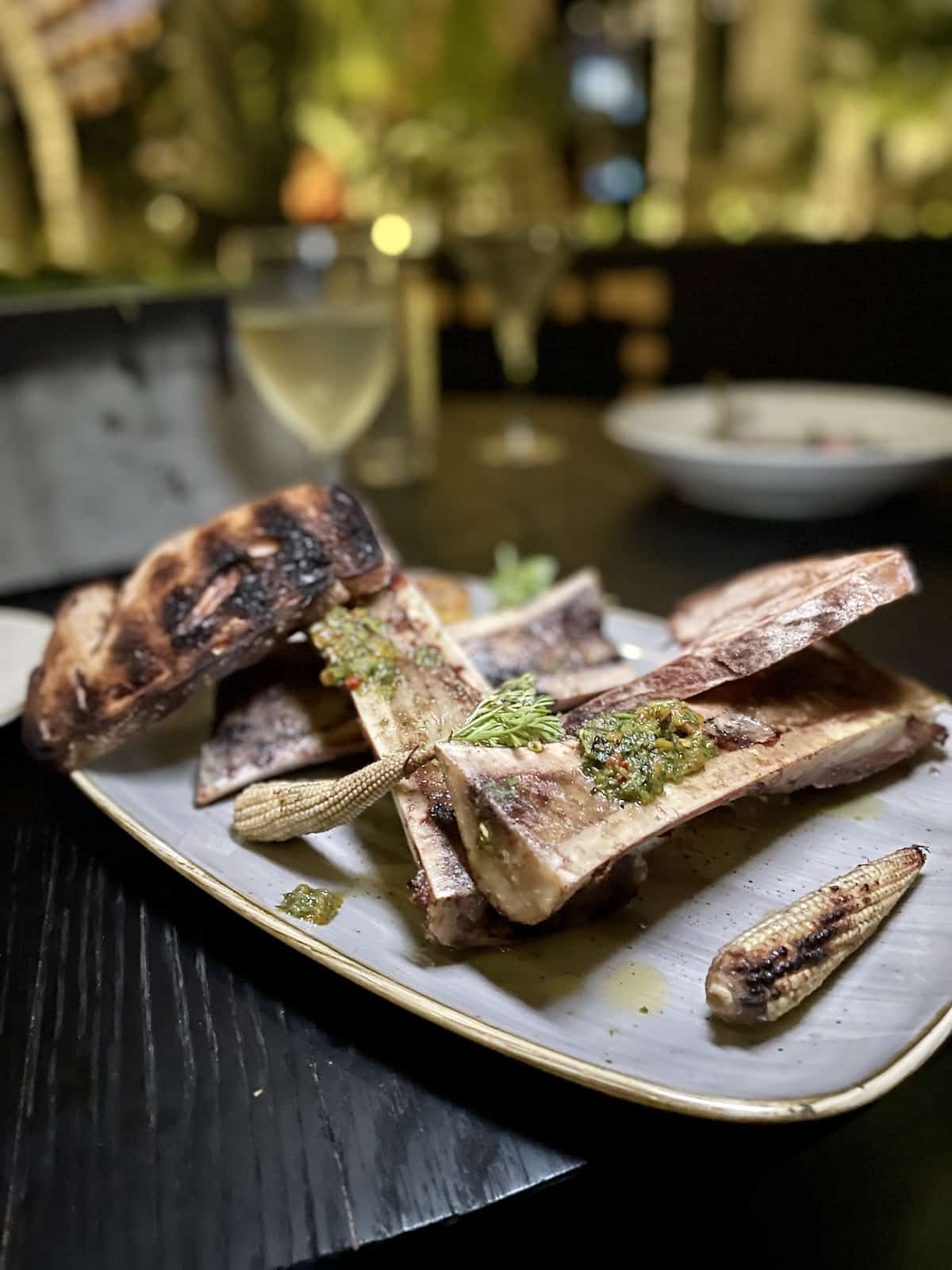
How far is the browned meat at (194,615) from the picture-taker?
1318 millimetres

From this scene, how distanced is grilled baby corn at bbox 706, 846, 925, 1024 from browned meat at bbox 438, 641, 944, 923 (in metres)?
0.14

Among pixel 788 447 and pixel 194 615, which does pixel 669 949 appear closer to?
pixel 194 615

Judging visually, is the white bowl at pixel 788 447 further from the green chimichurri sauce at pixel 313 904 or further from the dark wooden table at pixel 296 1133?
the green chimichurri sauce at pixel 313 904

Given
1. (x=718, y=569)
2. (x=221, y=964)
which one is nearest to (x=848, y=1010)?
(x=221, y=964)

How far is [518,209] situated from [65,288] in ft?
14.3

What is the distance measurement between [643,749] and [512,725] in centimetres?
15

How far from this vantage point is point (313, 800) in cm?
112

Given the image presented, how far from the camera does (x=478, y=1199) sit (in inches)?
31.3

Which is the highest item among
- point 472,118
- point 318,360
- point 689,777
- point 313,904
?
point 472,118

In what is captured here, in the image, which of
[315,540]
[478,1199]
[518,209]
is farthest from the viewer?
[518,209]

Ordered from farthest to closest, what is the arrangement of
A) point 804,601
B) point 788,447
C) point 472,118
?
point 472,118 → point 788,447 → point 804,601

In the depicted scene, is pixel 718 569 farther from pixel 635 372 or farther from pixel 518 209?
pixel 518 209

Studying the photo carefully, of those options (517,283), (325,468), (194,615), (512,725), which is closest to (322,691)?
(194,615)

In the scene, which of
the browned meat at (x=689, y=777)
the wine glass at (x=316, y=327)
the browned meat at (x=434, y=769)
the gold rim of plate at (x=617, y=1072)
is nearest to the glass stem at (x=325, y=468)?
the wine glass at (x=316, y=327)
